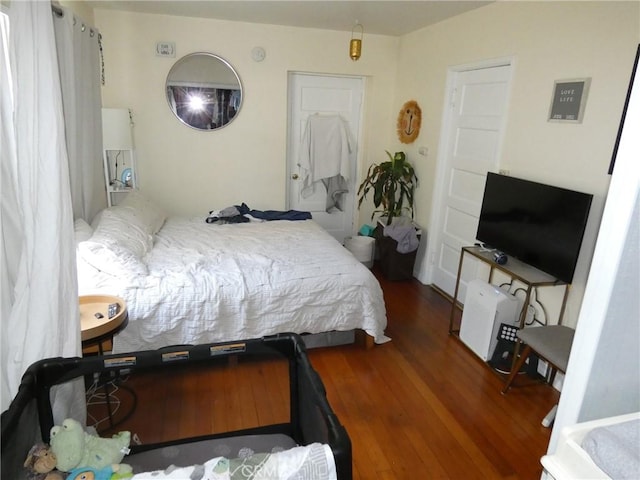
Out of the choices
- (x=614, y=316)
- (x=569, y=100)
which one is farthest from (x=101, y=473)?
(x=569, y=100)

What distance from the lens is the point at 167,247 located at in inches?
122

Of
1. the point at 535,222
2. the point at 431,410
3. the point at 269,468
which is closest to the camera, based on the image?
the point at 269,468

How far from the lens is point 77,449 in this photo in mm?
1227

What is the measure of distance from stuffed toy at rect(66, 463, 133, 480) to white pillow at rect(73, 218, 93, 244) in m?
1.54

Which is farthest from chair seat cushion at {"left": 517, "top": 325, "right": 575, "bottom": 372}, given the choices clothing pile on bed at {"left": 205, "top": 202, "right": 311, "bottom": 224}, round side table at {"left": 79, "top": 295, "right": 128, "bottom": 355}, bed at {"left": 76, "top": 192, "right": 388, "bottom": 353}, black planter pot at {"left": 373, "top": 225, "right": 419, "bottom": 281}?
clothing pile on bed at {"left": 205, "top": 202, "right": 311, "bottom": 224}

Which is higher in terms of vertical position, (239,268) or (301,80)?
(301,80)

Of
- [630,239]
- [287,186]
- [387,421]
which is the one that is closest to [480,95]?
[287,186]

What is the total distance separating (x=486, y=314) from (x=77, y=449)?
2.44 m

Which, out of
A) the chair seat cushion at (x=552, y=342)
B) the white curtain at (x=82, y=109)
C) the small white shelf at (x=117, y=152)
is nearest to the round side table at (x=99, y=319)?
the white curtain at (x=82, y=109)

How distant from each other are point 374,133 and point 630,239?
4.11 m

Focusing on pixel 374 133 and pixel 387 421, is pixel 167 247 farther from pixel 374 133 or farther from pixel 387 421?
pixel 374 133

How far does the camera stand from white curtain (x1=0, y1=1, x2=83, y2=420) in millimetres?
1181

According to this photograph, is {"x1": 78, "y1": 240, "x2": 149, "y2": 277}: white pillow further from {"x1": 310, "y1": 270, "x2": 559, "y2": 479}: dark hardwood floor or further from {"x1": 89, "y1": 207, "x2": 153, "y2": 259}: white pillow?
{"x1": 310, "y1": 270, "x2": 559, "y2": 479}: dark hardwood floor

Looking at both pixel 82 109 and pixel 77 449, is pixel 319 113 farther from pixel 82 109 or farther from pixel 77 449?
pixel 77 449
